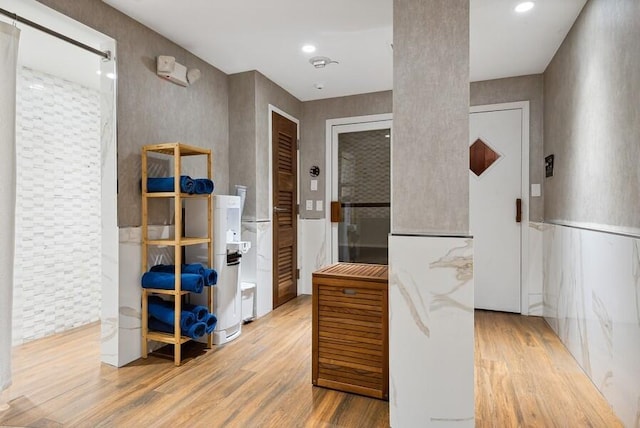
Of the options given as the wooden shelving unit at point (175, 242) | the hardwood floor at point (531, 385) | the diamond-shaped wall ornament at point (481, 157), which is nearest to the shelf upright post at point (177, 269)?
the wooden shelving unit at point (175, 242)

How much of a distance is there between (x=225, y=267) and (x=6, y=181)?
1.49 metres

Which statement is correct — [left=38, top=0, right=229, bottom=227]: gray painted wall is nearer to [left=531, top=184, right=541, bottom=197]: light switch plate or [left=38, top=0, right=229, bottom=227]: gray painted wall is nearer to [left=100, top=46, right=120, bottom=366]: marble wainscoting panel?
[left=100, top=46, right=120, bottom=366]: marble wainscoting panel

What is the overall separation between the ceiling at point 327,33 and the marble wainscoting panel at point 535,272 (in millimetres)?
1617

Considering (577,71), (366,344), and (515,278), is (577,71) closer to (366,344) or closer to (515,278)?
(515,278)

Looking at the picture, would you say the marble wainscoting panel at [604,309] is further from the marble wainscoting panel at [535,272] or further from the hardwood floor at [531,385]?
the marble wainscoting panel at [535,272]

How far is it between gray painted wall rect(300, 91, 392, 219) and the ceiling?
65cm

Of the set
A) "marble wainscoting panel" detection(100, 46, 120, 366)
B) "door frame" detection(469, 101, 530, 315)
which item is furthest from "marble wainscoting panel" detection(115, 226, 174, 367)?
"door frame" detection(469, 101, 530, 315)

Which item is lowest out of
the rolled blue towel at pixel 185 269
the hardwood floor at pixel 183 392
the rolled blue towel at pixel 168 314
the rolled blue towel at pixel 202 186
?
the hardwood floor at pixel 183 392

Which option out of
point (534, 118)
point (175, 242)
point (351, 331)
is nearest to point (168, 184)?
point (175, 242)

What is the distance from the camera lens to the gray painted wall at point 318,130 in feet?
14.7

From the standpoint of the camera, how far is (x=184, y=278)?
256 cm

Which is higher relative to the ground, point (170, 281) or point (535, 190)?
point (535, 190)

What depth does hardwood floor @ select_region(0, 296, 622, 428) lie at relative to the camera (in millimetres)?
1912

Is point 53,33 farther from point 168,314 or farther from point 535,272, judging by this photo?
point 535,272
